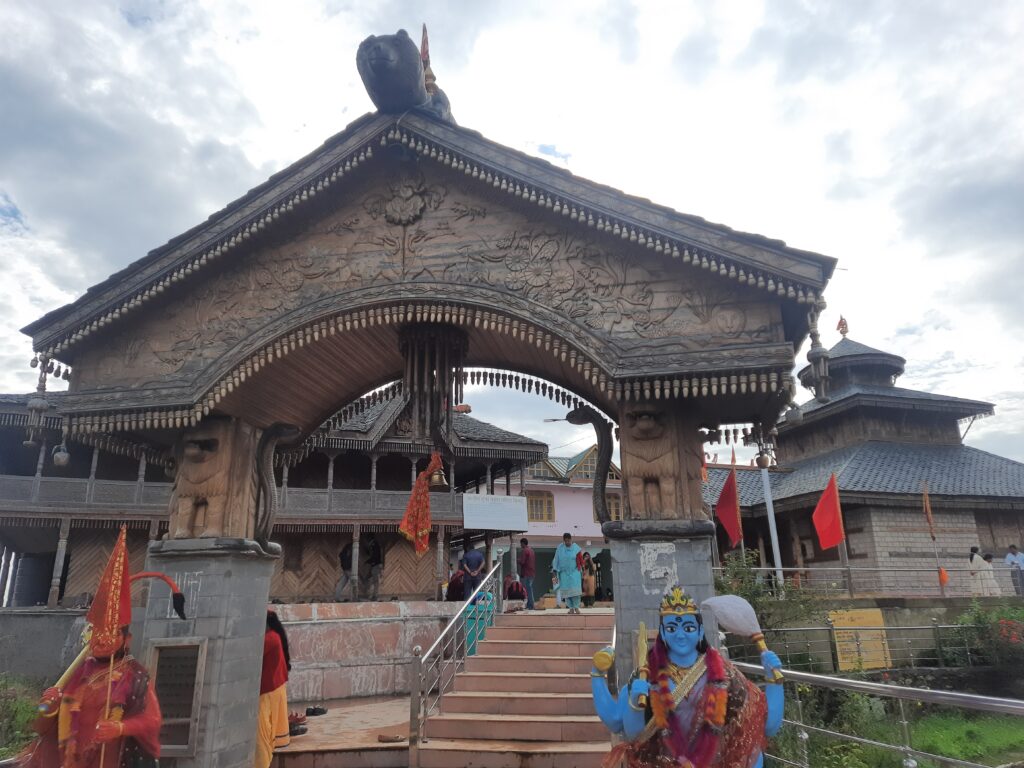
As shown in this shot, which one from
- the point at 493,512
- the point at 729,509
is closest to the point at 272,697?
the point at 729,509

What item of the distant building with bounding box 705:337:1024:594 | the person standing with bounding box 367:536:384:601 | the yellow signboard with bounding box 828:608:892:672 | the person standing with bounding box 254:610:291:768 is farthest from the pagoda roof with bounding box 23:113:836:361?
the person standing with bounding box 367:536:384:601

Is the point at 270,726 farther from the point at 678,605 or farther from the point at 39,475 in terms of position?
the point at 39,475

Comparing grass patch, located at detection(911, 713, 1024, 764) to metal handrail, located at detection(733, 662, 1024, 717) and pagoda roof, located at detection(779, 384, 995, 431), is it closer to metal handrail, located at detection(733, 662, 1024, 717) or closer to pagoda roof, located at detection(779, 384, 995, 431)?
metal handrail, located at detection(733, 662, 1024, 717)

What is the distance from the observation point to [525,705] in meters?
8.60

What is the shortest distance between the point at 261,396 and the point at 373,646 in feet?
21.3

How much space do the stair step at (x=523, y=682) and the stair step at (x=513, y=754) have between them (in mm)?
1123

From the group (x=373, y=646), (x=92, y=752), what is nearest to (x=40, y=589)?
(x=373, y=646)

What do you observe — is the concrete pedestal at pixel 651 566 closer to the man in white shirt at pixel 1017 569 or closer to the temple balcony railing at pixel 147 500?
the man in white shirt at pixel 1017 569

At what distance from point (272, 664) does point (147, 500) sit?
576 inches

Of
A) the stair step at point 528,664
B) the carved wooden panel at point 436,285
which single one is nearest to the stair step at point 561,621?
the stair step at point 528,664

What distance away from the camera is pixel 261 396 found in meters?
8.53

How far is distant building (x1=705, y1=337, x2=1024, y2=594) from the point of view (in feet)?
62.7

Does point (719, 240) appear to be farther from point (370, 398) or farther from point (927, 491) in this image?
point (927, 491)

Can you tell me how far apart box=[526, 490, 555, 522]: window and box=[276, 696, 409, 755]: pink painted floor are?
2495 centimetres
